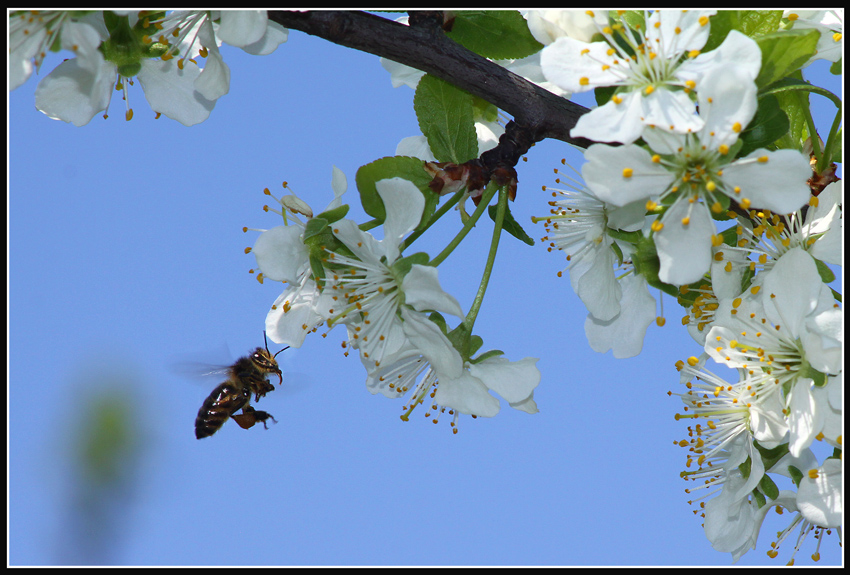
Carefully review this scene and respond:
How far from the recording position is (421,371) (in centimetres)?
208

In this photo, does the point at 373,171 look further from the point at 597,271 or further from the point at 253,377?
the point at 253,377

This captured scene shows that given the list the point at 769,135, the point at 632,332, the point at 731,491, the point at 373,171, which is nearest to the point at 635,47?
the point at 769,135

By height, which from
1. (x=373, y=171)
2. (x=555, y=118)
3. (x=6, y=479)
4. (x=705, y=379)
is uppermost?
(x=555, y=118)

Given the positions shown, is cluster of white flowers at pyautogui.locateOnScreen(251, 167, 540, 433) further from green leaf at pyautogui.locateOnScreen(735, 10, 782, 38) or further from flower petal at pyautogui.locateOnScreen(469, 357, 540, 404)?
green leaf at pyautogui.locateOnScreen(735, 10, 782, 38)

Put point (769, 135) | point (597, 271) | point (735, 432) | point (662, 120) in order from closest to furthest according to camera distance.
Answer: point (662, 120)
point (769, 135)
point (735, 432)
point (597, 271)

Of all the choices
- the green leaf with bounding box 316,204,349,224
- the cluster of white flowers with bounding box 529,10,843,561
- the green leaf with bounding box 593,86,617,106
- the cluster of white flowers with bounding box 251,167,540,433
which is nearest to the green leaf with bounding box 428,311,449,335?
the cluster of white flowers with bounding box 251,167,540,433

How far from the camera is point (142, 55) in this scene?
1788mm

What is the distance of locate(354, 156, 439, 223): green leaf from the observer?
177 cm

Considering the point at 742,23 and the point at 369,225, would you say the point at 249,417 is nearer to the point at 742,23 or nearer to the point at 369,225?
the point at 369,225

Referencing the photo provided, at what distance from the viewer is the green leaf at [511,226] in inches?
74.3

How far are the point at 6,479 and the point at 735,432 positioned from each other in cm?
180

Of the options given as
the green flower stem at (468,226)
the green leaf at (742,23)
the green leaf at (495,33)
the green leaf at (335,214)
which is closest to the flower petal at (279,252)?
the green leaf at (335,214)

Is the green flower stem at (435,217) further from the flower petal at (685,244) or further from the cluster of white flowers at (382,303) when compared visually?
the flower petal at (685,244)

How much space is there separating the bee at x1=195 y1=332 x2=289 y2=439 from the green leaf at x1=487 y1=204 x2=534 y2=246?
140 centimetres
